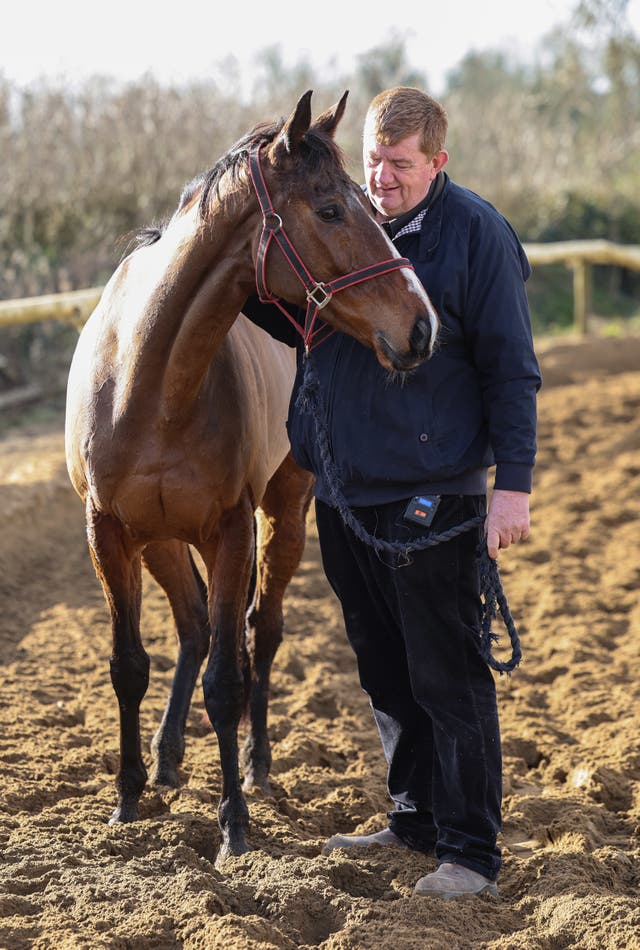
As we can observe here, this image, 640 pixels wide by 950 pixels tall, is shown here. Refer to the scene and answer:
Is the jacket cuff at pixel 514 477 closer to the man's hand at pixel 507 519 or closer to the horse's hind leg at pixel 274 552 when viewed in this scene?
the man's hand at pixel 507 519

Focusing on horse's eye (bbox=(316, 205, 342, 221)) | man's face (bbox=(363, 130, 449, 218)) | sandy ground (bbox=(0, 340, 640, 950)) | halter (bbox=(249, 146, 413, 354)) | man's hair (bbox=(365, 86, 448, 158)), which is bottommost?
sandy ground (bbox=(0, 340, 640, 950))

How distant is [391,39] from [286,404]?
1856cm

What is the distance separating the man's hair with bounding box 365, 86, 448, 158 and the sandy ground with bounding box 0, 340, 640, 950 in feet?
6.59

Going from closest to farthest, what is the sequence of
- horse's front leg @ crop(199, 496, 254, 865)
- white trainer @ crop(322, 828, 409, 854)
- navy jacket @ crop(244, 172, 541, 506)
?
navy jacket @ crop(244, 172, 541, 506) → white trainer @ crop(322, 828, 409, 854) → horse's front leg @ crop(199, 496, 254, 865)

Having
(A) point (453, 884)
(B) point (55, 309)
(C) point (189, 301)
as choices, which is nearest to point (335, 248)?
(C) point (189, 301)

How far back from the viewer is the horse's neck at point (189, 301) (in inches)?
118

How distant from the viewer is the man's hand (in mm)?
2754

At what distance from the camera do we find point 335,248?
276 centimetres

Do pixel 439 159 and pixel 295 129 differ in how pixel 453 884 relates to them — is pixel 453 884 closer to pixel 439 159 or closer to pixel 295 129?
pixel 439 159

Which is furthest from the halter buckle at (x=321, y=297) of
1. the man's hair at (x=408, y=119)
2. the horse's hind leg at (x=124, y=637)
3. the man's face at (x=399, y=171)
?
the horse's hind leg at (x=124, y=637)

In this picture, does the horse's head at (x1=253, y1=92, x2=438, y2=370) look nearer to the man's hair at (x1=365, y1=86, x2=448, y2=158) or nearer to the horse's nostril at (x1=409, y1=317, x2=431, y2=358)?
the horse's nostril at (x1=409, y1=317, x2=431, y2=358)

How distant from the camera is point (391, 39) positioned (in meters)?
20.6

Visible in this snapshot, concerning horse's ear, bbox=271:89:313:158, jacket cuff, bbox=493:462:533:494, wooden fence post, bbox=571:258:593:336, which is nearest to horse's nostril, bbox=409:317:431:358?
jacket cuff, bbox=493:462:533:494

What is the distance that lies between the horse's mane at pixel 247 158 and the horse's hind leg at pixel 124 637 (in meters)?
1.05
